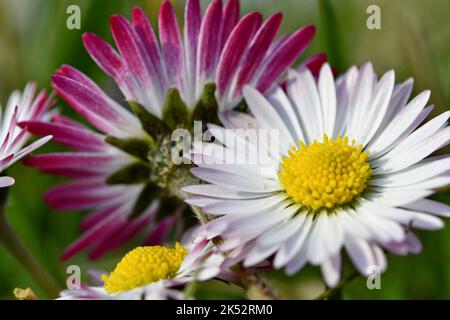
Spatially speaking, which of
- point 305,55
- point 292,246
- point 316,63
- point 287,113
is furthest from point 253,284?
point 305,55

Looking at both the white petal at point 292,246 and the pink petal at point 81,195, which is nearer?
the white petal at point 292,246

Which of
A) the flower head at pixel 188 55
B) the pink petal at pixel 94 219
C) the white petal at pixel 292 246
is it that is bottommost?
the white petal at pixel 292 246

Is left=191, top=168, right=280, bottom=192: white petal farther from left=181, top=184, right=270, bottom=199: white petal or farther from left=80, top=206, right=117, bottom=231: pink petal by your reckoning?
left=80, top=206, right=117, bottom=231: pink petal

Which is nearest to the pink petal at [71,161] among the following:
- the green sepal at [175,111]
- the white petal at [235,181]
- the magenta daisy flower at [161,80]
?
the magenta daisy flower at [161,80]

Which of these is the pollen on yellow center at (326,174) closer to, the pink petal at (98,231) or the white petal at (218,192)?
the white petal at (218,192)

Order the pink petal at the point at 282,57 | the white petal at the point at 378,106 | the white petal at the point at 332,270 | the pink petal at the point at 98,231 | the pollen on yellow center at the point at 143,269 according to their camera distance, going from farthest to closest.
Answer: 1. the pink petal at the point at 98,231
2. the pink petal at the point at 282,57
3. the white petal at the point at 378,106
4. the pollen on yellow center at the point at 143,269
5. the white petal at the point at 332,270

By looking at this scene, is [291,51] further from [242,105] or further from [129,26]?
[129,26]

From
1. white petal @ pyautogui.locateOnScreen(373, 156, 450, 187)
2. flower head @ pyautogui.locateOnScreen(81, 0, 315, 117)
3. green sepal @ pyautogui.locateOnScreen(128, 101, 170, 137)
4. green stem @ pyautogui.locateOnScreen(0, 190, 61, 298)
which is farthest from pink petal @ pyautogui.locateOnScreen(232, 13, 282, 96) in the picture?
green stem @ pyautogui.locateOnScreen(0, 190, 61, 298)
